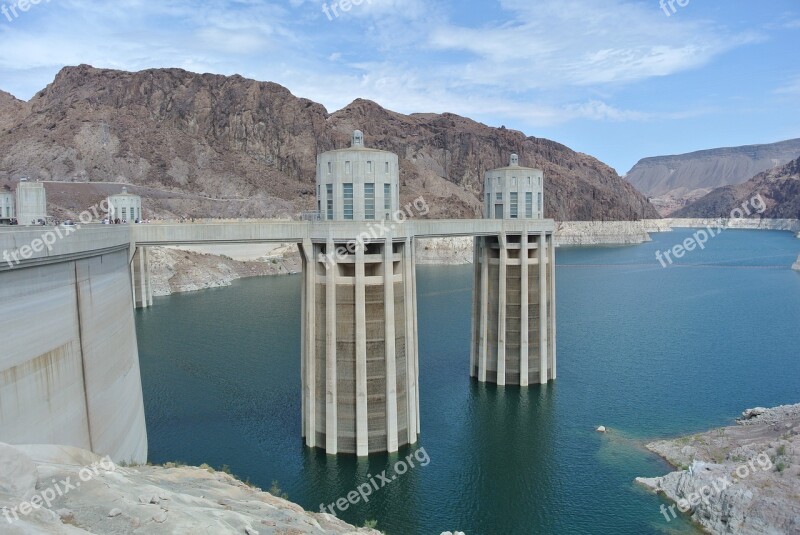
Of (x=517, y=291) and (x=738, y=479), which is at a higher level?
(x=517, y=291)

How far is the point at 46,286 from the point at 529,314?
32.1 m

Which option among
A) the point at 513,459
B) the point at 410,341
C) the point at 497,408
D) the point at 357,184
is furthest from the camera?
the point at 497,408

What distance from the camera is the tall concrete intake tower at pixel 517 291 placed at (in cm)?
4381

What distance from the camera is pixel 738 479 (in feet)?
86.2

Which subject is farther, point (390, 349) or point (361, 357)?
point (390, 349)

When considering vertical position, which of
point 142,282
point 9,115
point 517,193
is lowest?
point 142,282

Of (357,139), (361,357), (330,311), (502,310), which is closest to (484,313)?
(502,310)

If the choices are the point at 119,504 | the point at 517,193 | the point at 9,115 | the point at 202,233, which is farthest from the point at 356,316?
the point at 9,115

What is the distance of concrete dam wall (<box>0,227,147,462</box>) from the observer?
54.3 feet

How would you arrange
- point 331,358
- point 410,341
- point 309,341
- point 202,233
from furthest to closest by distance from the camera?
point 410,341 < point 309,341 < point 331,358 < point 202,233

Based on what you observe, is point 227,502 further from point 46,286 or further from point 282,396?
point 282,396

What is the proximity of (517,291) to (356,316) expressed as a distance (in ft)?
54.3

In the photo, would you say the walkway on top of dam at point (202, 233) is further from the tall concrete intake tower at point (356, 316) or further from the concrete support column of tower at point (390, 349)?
the concrete support column of tower at point (390, 349)

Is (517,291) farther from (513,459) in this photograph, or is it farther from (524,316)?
(513,459)
